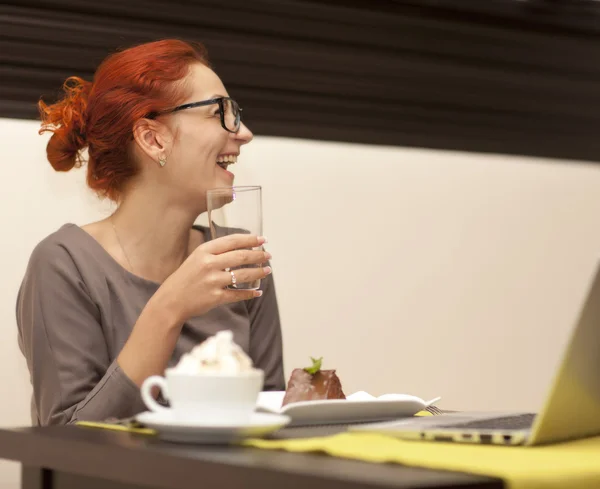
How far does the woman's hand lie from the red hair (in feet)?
2.01

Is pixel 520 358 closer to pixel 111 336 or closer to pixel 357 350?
pixel 357 350

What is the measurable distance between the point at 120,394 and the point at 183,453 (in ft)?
2.43

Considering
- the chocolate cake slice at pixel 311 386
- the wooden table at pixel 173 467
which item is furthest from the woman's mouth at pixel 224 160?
the wooden table at pixel 173 467

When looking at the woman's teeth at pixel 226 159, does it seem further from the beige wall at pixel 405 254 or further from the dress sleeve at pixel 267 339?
the beige wall at pixel 405 254

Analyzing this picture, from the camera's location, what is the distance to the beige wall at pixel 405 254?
2.63 metres

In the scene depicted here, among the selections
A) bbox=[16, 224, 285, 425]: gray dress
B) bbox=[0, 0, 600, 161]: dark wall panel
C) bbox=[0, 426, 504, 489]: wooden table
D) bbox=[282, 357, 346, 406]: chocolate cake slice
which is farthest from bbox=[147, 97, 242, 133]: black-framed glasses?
bbox=[0, 426, 504, 489]: wooden table

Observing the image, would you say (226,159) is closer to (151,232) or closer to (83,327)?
(151,232)

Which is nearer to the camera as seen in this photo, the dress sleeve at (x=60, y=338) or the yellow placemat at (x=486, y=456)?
the yellow placemat at (x=486, y=456)

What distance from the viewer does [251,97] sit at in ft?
9.42

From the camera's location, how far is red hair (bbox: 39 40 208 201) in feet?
7.22

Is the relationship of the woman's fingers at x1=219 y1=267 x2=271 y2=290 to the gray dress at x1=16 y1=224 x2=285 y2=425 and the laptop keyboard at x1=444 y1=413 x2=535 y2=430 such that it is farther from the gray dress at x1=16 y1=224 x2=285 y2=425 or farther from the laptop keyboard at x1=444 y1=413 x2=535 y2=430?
the laptop keyboard at x1=444 y1=413 x2=535 y2=430

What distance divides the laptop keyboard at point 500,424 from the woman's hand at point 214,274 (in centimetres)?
61

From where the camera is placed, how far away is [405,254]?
324 centimetres

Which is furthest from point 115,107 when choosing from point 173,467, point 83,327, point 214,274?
point 173,467
